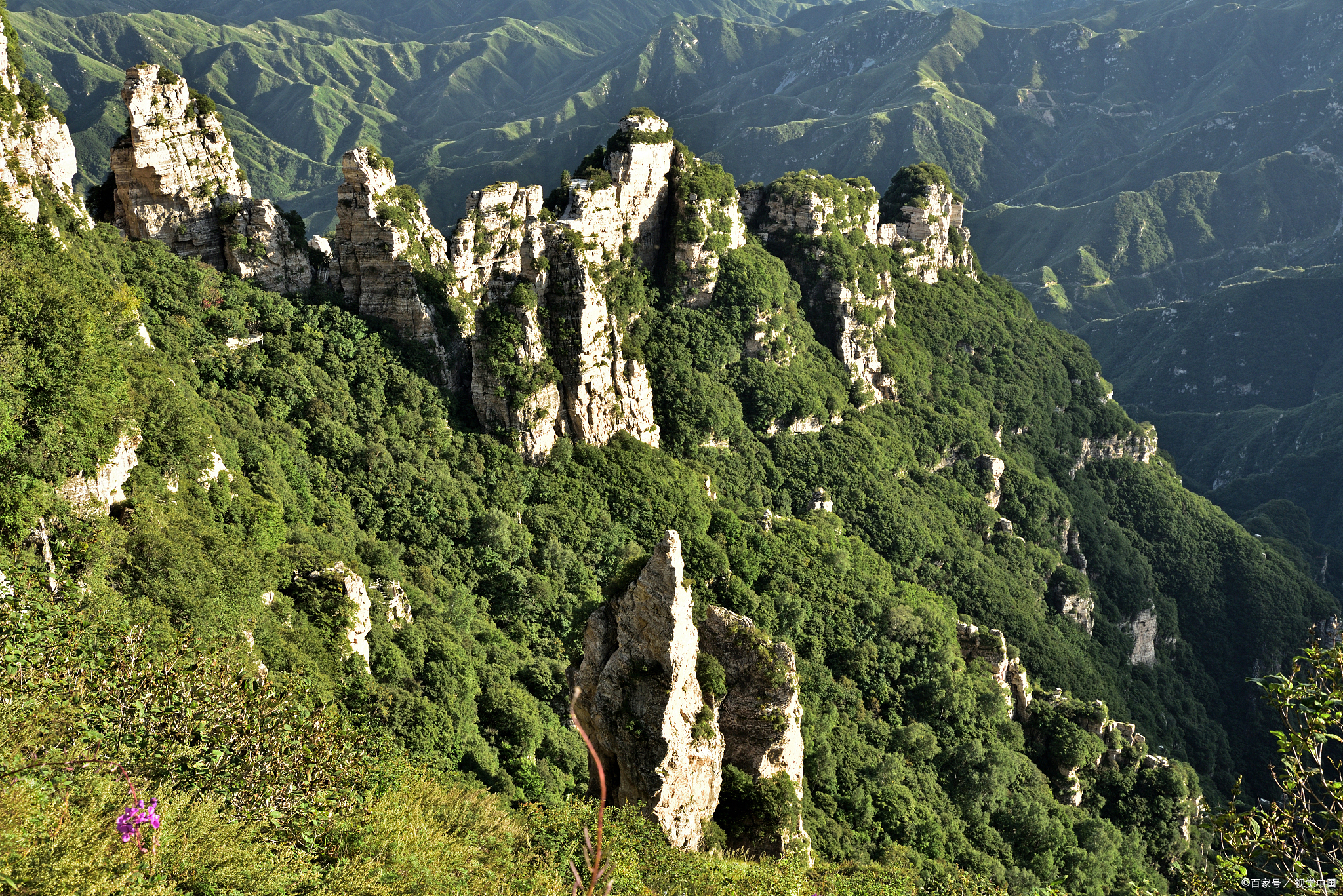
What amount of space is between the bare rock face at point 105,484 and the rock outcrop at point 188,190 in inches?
1029

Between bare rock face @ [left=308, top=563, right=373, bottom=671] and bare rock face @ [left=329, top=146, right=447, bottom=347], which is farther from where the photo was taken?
bare rock face @ [left=329, top=146, right=447, bottom=347]

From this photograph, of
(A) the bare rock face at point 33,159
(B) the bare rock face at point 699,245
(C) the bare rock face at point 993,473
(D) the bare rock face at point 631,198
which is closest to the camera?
(A) the bare rock face at point 33,159

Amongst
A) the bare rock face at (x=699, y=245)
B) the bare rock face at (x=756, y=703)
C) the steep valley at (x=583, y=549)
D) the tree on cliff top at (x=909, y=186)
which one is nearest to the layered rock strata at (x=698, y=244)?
the bare rock face at (x=699, y=245)

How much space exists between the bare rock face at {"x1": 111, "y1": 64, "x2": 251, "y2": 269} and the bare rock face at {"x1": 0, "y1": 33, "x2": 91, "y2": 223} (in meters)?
3.76

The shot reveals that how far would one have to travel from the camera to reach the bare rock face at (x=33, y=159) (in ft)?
157

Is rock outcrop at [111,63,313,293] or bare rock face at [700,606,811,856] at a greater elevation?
rock outcrop at [111,63,313,293]

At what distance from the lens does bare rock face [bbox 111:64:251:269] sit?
57834mm

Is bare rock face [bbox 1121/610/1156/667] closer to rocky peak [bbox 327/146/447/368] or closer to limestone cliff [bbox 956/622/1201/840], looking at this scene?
limestone cliff [bbox 956/622/1201/840]

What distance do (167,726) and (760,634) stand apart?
76.7 ft

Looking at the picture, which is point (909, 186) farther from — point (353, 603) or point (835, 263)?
point (353, 603)

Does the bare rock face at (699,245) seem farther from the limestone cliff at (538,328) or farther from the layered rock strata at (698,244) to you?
the limestone cliff at (538,328)

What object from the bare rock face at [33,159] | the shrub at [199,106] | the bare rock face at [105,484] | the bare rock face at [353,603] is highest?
the shrub at [199,106]

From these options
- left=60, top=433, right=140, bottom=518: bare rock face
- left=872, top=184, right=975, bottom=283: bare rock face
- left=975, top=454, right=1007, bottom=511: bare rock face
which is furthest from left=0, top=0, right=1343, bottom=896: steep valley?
left=975, top=454, right=1007, bottom=511: bare rock face

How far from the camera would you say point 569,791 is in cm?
4638
